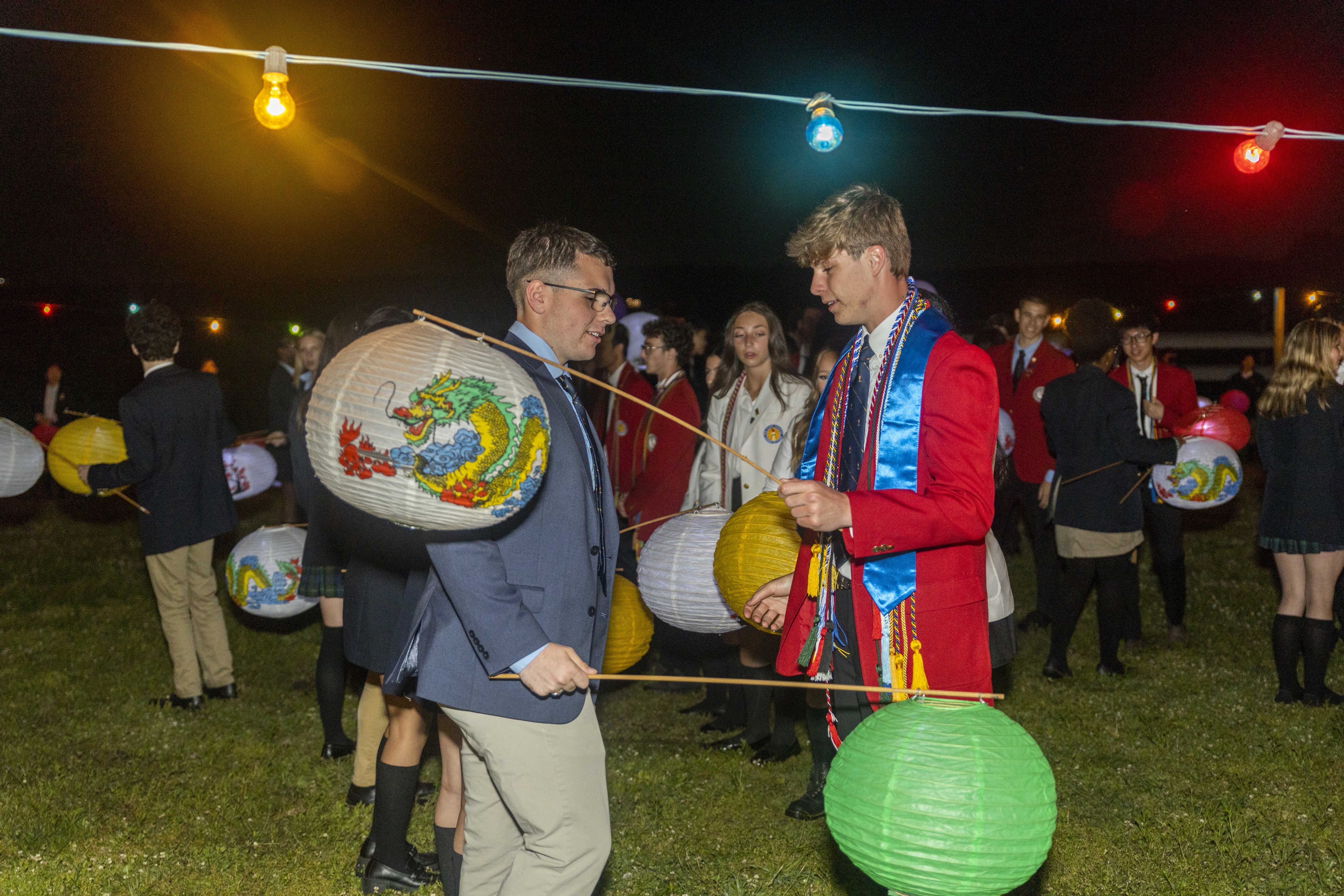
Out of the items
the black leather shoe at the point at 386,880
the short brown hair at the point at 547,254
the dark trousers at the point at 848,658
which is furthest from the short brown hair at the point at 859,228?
the black leather shoe at the point at 386,880

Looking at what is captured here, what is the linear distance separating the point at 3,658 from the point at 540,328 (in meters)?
5.88

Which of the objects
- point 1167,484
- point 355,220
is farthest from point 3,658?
point 1167,484

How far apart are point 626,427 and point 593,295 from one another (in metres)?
3.44

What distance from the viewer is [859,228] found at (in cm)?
233

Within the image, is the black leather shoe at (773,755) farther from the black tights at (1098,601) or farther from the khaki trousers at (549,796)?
the khaki trousers at (549,796)

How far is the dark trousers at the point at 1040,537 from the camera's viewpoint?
627 cm

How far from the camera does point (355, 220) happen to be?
9.22 m

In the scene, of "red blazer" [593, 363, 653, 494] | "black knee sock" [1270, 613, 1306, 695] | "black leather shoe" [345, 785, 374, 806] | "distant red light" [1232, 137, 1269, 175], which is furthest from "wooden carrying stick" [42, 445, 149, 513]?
"distant red light" [1232, 137, 1269, 175]

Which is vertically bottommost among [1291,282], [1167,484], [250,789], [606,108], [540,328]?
[250,789]

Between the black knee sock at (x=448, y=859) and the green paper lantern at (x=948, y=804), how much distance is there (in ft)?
5.22

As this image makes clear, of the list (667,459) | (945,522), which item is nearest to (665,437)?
(667,459)

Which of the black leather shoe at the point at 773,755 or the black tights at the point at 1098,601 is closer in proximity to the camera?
the black leather shoe at the point at 773,755

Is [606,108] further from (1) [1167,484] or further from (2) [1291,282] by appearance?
(2) [1291,282]

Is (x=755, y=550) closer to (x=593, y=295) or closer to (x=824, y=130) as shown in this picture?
(x=593, y=295)
